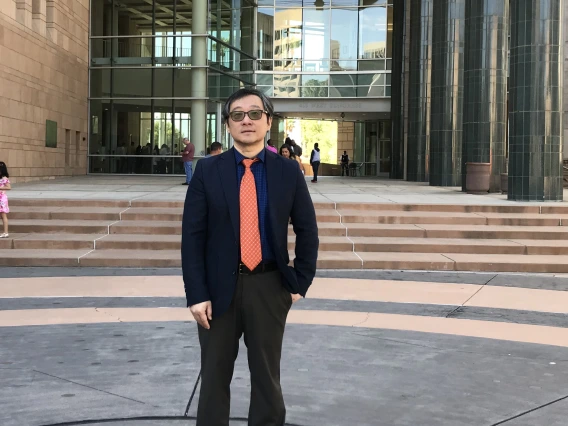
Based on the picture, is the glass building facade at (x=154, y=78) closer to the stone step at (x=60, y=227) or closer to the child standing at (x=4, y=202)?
the stone step at (x=60, y=227)

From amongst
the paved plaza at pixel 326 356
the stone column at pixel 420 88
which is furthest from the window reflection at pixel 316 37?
the paved plaza at pixel 326 356

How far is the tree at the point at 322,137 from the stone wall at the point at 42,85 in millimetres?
14502

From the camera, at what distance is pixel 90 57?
35.1 m

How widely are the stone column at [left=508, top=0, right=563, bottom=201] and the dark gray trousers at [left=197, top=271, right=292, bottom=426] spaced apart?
16.6 m

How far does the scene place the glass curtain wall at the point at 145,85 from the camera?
1375 inches

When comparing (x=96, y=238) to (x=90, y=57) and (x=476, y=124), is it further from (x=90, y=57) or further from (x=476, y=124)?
(x=90, y=57)

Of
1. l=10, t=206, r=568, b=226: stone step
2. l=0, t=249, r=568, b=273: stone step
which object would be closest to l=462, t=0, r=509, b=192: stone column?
l=10, t=206, r=568, b=226: stone step

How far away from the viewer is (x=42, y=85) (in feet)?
92.8

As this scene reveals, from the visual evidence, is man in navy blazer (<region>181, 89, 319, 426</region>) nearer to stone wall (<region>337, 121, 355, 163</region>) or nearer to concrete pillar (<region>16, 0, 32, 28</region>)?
concrete pillar (<region>16, 0, 32, 28</region>)

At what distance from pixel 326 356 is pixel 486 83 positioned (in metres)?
19.2

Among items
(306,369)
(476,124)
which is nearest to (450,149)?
(476,124)

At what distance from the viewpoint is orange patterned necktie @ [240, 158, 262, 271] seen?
3.54 m

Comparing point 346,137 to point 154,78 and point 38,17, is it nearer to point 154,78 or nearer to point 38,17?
point 154,78

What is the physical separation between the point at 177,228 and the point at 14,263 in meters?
3.05
